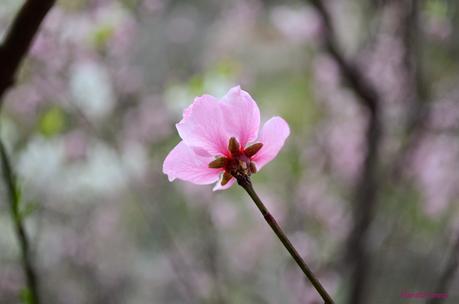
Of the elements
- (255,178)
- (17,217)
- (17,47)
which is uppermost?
(17,47)

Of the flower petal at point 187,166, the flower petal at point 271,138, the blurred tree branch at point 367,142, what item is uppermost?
the flower petal at point 187,166

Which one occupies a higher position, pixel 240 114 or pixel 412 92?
pixel 240 114

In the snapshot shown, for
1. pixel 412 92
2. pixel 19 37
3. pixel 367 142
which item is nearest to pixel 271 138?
pixel 19 37

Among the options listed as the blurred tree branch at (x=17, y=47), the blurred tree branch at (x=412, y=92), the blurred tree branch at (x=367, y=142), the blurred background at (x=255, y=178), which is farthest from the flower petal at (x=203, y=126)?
the blurred tree branch at (x=412, y=92)

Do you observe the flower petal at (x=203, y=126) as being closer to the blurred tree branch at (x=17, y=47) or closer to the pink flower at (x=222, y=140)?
the pink flower at (x=222, y=140)

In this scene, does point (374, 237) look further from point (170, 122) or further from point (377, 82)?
point (170, 122)

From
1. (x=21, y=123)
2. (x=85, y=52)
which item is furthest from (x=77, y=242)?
(x=85, y=52)

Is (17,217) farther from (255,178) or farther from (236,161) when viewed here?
(255,178)
